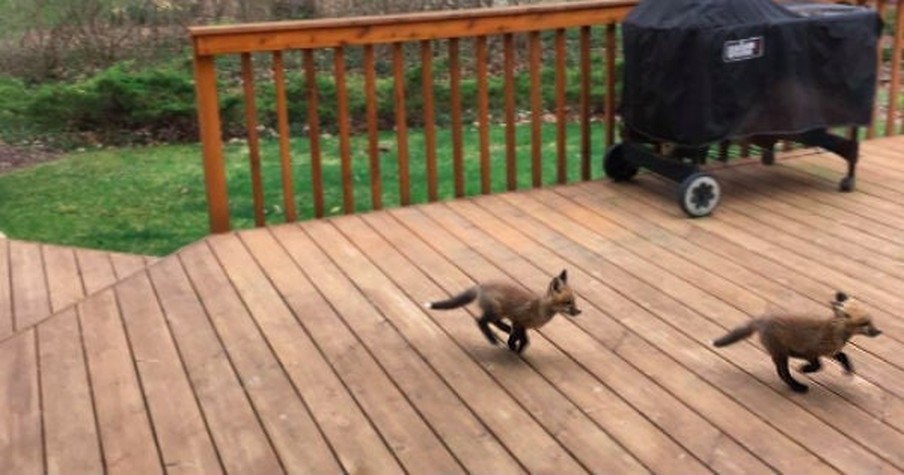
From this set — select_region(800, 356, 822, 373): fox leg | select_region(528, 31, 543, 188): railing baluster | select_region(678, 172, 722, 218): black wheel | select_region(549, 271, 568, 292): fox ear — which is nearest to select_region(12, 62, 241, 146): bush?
select_region(528, 31, 543, 188): railing baluster

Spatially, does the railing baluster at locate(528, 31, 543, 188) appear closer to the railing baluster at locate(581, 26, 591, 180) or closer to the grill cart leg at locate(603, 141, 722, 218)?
the railing baluster at locate(581, 26, 591, 180)

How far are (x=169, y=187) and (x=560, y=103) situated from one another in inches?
110

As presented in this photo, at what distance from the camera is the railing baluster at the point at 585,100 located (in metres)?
5.10

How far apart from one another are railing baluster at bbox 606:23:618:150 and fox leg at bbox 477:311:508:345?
7.13ft

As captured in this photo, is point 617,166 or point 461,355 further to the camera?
point 617,166

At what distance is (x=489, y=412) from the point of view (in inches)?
114

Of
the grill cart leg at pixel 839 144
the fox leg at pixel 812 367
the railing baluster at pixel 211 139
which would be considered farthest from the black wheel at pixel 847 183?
the railing baluster at pixel 211 139

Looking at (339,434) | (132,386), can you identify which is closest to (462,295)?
(339,434)

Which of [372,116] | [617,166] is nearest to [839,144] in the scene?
[617,166]

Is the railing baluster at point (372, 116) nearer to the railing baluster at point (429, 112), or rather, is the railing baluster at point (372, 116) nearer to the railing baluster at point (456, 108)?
the railing baluster at point (429, 112)

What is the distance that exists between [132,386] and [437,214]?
2010mm

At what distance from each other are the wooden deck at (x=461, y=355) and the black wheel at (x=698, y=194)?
0.08 meters

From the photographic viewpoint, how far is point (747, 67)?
14.5 feet

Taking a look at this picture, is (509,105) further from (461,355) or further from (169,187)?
(169,187)
